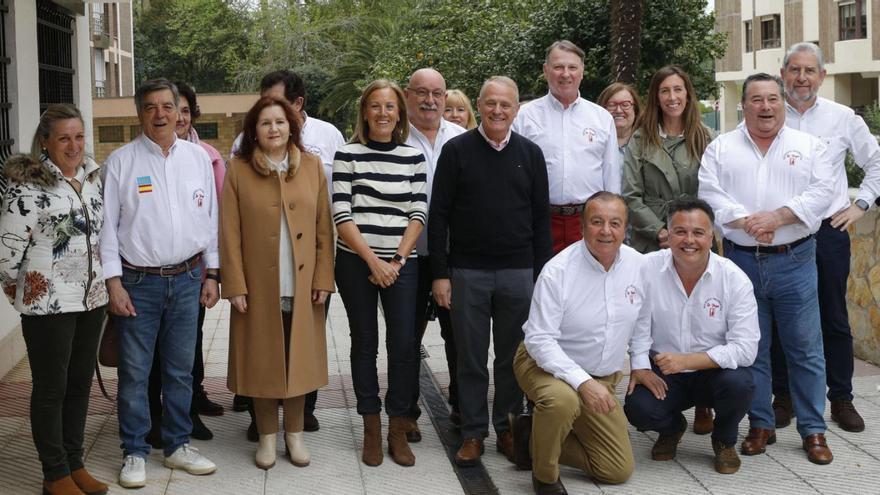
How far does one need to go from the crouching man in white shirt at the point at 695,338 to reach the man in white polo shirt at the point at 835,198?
91 centimetres

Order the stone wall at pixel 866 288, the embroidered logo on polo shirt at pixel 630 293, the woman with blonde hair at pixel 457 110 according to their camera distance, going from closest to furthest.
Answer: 1. the embroidered logo on polo shirt at pixel 630 293
2. the woman with blonde hair at pixel 457 110
3. the stone wall at pixel 866 288

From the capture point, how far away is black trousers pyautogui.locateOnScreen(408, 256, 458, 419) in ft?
19.9

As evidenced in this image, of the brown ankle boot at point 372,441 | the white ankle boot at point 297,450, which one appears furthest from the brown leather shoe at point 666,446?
the white ankle boot at point 297,450

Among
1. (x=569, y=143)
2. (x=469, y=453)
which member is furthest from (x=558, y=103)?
(x=469, y=453)

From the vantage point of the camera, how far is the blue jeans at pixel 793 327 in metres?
5.82

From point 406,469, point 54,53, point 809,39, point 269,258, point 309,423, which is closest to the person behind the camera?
point 269,258

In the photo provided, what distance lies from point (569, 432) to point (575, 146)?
1.72m

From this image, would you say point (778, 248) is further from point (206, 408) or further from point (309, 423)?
point (206, 408)

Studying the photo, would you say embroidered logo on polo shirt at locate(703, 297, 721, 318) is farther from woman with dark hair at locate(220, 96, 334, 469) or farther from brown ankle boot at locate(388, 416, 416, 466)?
woman with dark hair at locate(220, 96, 334, 469)

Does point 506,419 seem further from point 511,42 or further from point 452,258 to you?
point 511,42

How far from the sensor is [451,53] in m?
19.9

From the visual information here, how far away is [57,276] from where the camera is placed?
194 inches

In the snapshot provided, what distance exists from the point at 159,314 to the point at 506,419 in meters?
1.95

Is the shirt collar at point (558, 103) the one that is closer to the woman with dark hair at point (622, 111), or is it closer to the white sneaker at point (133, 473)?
the woman with dark hair at point (622, 111)
